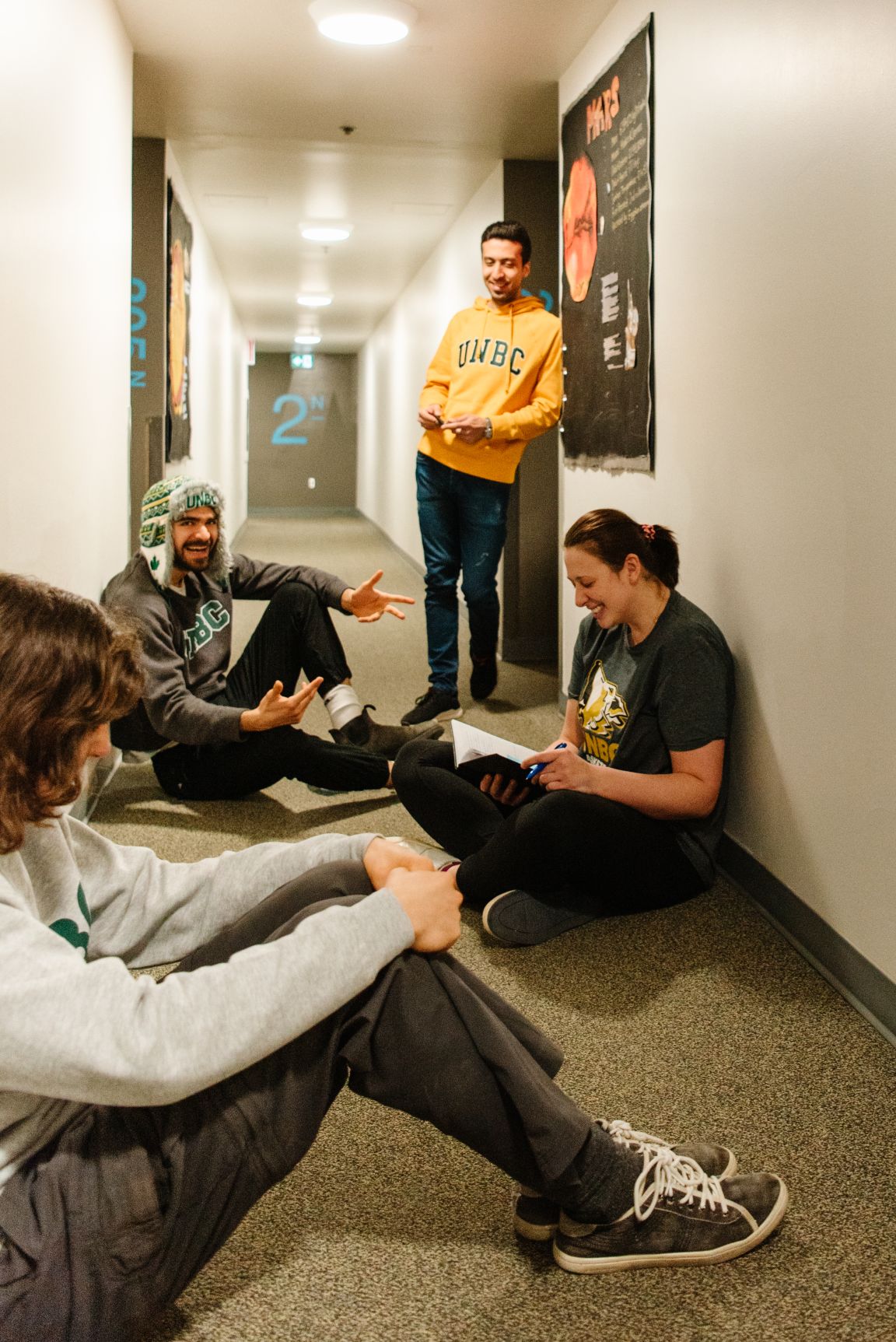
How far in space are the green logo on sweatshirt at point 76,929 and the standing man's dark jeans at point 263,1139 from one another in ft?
0.41

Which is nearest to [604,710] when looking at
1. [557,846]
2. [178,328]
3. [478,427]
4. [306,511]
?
[557,846]

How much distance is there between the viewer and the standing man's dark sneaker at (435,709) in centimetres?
424

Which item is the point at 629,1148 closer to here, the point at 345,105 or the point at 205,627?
the point at 205,627

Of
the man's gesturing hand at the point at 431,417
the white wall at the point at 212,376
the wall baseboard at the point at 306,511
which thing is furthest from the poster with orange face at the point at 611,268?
the wall baseboard at the point at 306,511

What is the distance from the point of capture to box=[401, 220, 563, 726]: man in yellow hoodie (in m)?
4.26

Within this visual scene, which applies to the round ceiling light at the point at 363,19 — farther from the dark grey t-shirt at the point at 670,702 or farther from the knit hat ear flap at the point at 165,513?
the dark grey t-shirt at the point at 670,702

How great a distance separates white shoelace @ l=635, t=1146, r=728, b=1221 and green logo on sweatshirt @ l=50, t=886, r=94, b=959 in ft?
2.21

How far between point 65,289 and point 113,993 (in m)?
2.52

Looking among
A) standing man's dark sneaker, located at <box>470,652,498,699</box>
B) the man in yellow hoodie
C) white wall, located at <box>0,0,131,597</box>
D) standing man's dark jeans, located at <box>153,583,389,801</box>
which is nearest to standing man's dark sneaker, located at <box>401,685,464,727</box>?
the man in yellow hoodie

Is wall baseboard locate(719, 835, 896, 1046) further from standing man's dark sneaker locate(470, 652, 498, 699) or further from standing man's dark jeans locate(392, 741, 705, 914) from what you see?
standing man's dark sneaker locate(470, 652, 498, 699)

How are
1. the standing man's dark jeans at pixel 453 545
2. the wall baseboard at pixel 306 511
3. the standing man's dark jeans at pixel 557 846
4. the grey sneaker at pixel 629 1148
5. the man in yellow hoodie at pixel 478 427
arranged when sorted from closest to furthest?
1. the grey sneaker at pixel 629 1148
2. the standing man's dark jeans at pixel 557 846
3. the man in yellow hoodie at pixel 478 427
4. the standing man's dark jeans at pixel 453 545
5. the wall baseboard at pixel 306 511

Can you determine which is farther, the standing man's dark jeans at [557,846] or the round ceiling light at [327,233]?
the round ceiling light at [327,233]

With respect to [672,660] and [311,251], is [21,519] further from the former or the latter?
[311,251]

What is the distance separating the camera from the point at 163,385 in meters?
5.50
